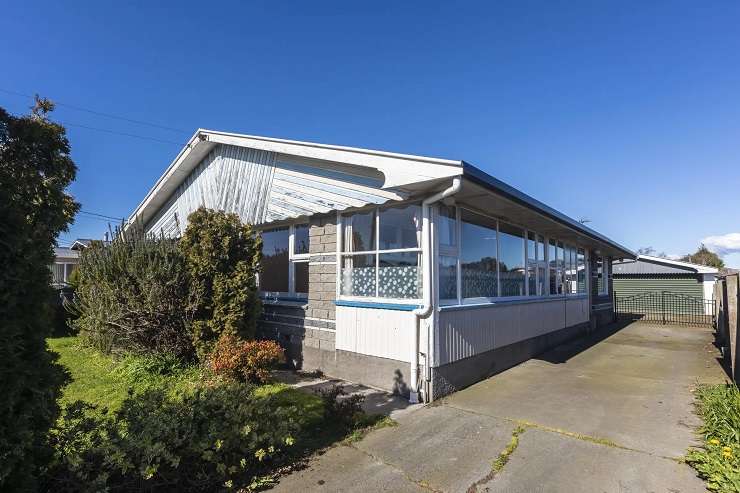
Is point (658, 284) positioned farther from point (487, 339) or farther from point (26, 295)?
point (26, 295)

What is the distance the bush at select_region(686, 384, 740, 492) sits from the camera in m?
3.69

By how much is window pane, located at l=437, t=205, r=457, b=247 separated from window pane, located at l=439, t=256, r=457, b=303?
277mm

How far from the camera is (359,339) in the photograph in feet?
23.1

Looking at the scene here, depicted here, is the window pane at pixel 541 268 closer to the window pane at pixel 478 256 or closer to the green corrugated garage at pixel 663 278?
the window pane at pixel 478 256

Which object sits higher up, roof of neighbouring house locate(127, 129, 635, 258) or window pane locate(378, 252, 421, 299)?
roof of neighbouring house locate(127, 129, 635, 258)

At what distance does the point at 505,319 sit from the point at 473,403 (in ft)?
8.72

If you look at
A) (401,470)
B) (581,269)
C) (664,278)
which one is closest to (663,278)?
(664,278)

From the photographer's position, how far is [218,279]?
7.55 metres

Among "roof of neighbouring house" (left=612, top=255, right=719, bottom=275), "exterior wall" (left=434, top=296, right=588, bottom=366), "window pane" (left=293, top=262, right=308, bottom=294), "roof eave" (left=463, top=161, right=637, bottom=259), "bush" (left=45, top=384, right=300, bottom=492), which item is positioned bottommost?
"bush" (left=45, top=384, right=300, bottom=492)

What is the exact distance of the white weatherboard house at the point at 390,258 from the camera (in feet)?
20.6

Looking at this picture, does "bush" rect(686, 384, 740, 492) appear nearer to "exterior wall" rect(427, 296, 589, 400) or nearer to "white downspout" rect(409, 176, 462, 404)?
"exterior wall" rect(427, 296, 589, 400)

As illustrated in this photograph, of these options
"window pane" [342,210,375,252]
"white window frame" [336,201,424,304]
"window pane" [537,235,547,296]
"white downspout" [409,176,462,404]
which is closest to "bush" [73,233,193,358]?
"white window frame" [336,201,424,304]

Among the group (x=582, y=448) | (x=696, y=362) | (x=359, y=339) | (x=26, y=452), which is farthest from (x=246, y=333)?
(x=696, y=362)

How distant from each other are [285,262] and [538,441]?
6.24 metres
